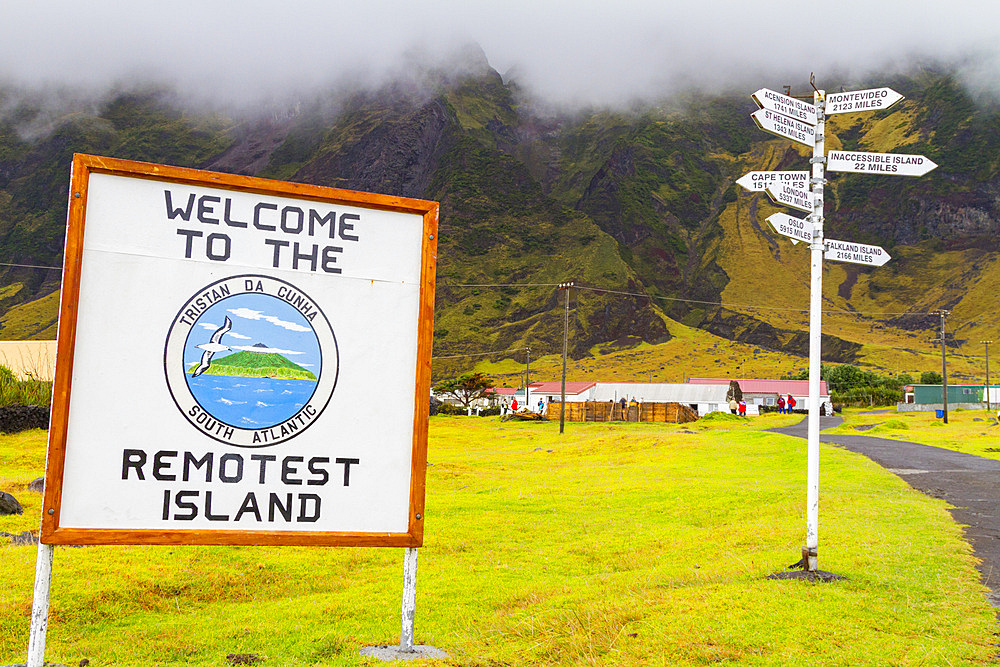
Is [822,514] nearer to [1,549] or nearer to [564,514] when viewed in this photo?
[564,514]

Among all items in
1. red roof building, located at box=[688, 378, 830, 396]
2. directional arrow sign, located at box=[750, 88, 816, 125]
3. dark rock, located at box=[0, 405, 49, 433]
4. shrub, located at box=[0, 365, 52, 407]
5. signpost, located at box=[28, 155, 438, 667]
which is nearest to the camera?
signpost, located at box=[28, 155, 438, 667]

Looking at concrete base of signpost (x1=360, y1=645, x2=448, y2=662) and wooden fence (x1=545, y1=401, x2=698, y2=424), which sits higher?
wooden fence (x1=545, y1=401, x2=698, y2=424)

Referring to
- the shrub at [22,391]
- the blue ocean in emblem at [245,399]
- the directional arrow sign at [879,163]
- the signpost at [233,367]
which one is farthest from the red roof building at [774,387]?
the blue ocean in emblem at [245,399]

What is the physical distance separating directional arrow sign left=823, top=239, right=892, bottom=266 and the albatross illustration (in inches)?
255

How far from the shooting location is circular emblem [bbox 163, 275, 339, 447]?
604cm

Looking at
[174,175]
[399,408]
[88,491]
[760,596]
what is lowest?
[760,596]

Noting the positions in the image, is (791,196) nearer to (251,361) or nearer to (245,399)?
(251,361)

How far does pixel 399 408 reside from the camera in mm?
6555

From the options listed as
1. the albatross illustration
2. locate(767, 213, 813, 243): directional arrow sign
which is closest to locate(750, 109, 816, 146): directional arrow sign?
locate(767, 213, 813, 243): directional arrow sign

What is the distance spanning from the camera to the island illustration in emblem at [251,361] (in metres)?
6.07

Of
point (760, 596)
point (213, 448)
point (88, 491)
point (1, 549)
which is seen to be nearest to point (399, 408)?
point (213, 448)

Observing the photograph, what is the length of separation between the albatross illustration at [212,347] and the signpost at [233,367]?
0.5 inches

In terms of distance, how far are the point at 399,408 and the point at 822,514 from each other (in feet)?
30.9

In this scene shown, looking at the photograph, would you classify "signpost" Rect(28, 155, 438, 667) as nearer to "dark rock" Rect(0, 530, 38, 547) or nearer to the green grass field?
the green grass field
